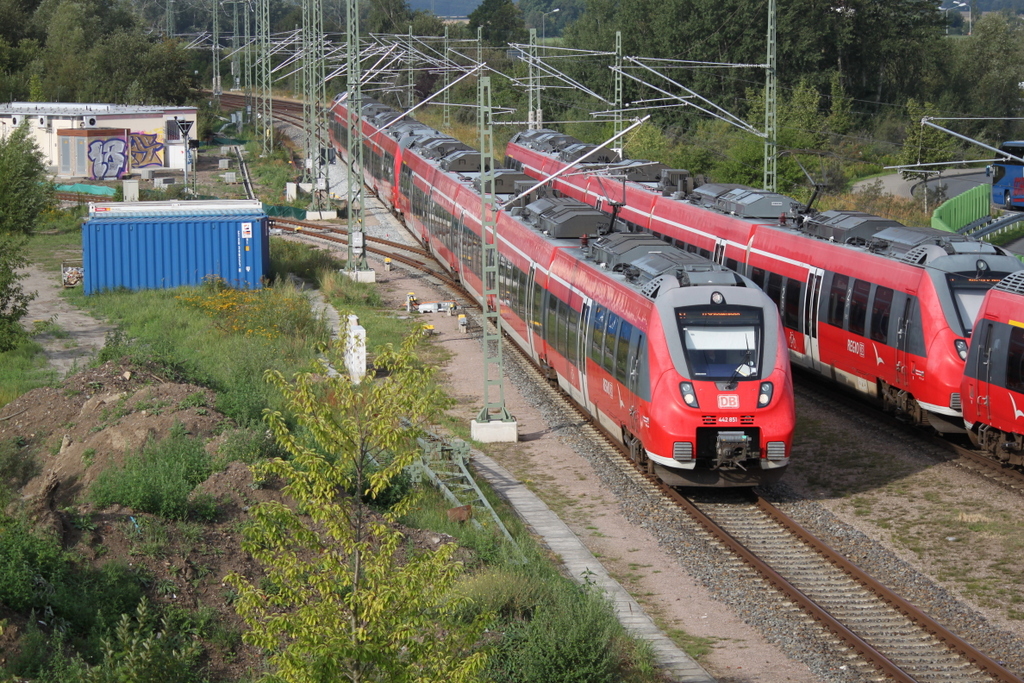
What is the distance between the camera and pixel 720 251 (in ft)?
88.0

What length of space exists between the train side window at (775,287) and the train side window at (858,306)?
2.83 meters

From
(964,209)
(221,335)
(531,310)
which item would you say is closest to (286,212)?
(221,335)

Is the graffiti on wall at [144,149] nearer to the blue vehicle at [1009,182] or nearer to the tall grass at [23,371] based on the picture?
the tall grass at [23,371]

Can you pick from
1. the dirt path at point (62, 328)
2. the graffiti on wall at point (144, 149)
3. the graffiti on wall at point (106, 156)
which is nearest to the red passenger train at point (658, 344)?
the dirt path at point (62, 328)

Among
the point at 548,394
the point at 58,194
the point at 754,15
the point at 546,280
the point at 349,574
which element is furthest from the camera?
the point at 754,15

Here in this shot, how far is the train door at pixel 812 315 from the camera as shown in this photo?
74.3ft

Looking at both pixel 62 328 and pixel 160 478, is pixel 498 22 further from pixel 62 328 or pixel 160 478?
pixel 160 478

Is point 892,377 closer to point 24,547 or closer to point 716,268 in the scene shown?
point 716,268

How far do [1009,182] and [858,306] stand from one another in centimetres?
3319

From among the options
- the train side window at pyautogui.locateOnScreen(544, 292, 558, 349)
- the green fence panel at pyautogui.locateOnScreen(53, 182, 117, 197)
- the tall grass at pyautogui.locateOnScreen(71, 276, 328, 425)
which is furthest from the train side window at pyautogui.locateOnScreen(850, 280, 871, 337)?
the green fence panel at pyautogui.locateOnScreen(53, 182, 117, 197)

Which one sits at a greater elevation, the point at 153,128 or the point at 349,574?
the point at 153,128

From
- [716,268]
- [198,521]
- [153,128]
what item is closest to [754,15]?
[153,128]

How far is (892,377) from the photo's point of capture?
804 inches

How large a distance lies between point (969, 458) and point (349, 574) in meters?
13.9
